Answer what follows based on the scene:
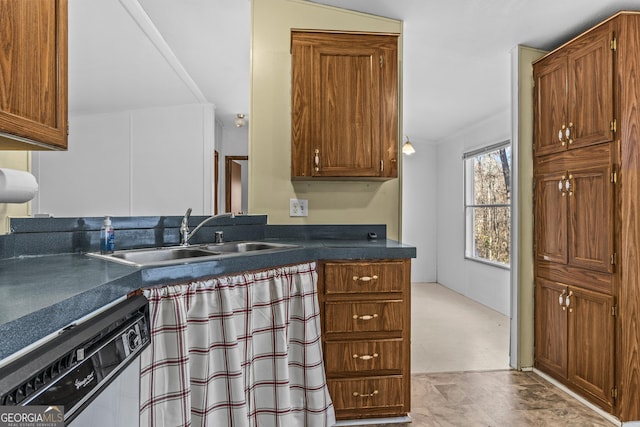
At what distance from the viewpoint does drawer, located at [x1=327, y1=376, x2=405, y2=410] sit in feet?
6.68

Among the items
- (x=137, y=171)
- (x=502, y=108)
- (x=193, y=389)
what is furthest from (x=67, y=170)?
(x=502, y=108)

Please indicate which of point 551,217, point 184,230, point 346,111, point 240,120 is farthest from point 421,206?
point 184,230

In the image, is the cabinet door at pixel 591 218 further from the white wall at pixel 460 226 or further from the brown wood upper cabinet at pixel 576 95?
the white wall at pixel 460 226

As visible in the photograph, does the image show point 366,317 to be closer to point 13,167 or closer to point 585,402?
point 585,402

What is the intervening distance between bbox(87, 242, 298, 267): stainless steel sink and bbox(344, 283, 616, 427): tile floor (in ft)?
3.75

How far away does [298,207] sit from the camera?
2617 millimetres

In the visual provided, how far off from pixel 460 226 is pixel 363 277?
4.33 metres

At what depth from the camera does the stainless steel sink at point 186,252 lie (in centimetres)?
Answer: 168

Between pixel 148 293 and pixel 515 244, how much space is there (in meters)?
2.58

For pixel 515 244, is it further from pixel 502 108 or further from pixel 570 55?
pixel 502 108

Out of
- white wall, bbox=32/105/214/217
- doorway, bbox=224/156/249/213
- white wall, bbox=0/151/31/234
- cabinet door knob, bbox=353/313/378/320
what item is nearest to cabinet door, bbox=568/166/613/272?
cabinet door knob, bbox=353/313/378/320

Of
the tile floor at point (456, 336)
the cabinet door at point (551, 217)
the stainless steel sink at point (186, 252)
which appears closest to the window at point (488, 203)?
the tile floor at point (456, 336)

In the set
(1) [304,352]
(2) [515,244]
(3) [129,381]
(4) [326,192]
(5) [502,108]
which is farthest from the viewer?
(5) [502,108]

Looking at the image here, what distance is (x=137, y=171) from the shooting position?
1978mm
